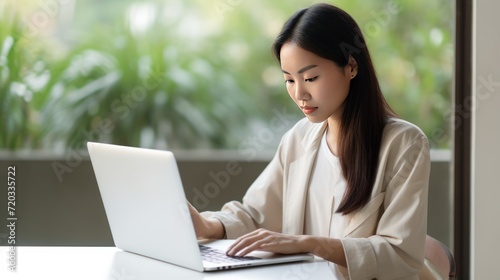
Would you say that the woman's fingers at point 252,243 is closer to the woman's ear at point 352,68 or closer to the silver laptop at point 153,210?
the silver laptop at point 153,210

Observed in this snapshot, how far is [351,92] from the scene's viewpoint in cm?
188

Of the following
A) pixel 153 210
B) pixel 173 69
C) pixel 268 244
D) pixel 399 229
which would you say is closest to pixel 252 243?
pixel 268 244

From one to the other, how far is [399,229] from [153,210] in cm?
56

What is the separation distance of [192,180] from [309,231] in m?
1.33

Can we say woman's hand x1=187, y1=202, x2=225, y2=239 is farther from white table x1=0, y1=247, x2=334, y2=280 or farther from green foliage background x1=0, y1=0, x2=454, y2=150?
green foliage background x1=0, y1=0, x2=454, y2=150

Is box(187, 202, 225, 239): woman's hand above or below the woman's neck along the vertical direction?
below

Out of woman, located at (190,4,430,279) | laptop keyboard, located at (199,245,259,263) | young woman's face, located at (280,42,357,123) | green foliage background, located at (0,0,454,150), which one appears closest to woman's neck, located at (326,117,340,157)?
woman, located at (190,4,430,279)

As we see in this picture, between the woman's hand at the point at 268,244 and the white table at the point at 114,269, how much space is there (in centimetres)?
4

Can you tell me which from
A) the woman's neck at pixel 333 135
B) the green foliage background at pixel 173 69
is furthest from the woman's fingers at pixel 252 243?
the green foliage background at pixel 173 69

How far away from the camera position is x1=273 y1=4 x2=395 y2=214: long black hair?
71.0 inches

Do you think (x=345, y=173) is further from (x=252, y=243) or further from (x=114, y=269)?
(x=114, y=269)

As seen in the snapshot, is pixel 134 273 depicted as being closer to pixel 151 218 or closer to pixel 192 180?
pixel 151 218

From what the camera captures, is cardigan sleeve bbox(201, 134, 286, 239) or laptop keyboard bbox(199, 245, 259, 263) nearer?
laptop keyboard bbox(199, 245, 259, 263)

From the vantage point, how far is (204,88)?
3.71 meters
